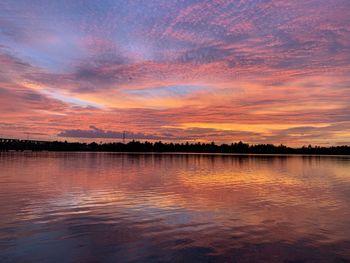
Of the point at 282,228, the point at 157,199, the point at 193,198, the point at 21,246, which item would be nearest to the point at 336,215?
the point at 282,228

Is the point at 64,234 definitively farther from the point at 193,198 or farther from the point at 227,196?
the point at 227,196

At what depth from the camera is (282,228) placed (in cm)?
2111

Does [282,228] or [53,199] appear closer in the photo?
[282,228]

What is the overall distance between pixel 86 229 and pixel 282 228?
465 inches

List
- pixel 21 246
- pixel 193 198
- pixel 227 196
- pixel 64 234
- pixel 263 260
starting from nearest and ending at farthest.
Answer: pixel 263 260 → pixel 21 246 → pixel 64 234 → pixel 193 198 → pixel 227 196

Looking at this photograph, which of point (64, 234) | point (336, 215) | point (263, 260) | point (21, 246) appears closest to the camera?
point (263, 260)

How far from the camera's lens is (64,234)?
18719 millimetres

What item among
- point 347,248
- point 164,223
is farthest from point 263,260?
point 164,223

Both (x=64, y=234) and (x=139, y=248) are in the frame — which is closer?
(x=139, y=248)

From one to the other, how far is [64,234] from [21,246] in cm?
277

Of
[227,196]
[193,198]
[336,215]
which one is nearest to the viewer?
[336,215]

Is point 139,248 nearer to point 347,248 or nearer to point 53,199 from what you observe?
point 347,248

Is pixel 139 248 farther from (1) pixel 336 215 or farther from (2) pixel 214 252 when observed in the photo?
(1) pixel 336 215

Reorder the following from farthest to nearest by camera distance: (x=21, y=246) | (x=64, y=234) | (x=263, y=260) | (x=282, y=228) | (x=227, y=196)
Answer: (x=227, y=196) < (x=282, y=228) < (x=64, y=234) < (x=21, y=246) < (x=263, y=260)
